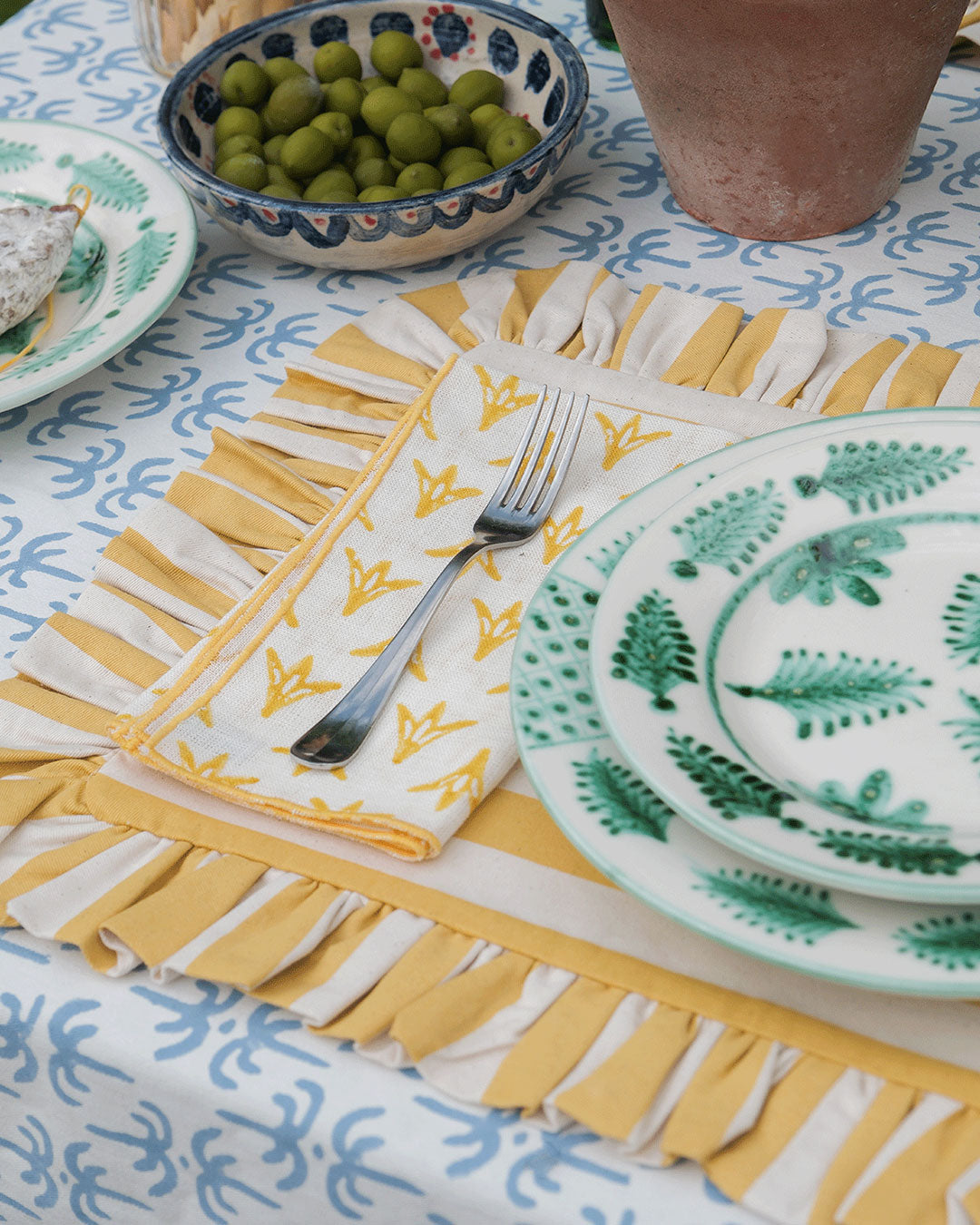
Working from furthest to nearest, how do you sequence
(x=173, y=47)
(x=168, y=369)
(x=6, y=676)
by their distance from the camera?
(x=173, y=47) < (x=168, y=369) < (x=6, y=676)

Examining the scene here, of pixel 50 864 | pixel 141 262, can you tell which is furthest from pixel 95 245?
pixel 50 864

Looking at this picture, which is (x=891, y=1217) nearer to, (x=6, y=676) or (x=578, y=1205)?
(x=578, y=1205)

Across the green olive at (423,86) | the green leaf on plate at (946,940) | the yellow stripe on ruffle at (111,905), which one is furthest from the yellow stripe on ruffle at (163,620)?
the green olive at (423,86)

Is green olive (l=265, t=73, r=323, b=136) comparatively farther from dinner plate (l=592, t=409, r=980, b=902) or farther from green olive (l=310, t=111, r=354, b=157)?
dinner plate (l=592, t=409, r=980, b=902)

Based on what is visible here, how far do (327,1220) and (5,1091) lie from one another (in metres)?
0.13

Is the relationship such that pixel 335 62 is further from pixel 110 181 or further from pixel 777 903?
pixel 777 903

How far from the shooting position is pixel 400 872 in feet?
1.42

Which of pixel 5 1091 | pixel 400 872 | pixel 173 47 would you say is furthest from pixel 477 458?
pixel 173 47

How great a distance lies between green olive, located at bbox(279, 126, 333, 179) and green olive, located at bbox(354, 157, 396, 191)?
0.08ft

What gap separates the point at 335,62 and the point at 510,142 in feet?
0.50

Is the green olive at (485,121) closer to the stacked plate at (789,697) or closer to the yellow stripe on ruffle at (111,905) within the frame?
the stacked plate at (789,697)

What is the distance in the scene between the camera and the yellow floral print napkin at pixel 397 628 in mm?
452

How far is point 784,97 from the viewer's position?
0.67 m

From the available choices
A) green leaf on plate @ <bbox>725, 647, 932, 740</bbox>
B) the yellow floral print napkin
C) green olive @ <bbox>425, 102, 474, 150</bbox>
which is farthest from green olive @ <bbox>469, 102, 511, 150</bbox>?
green leaf on plate @ <bbox>725, 647, 932, 740</bbox>
